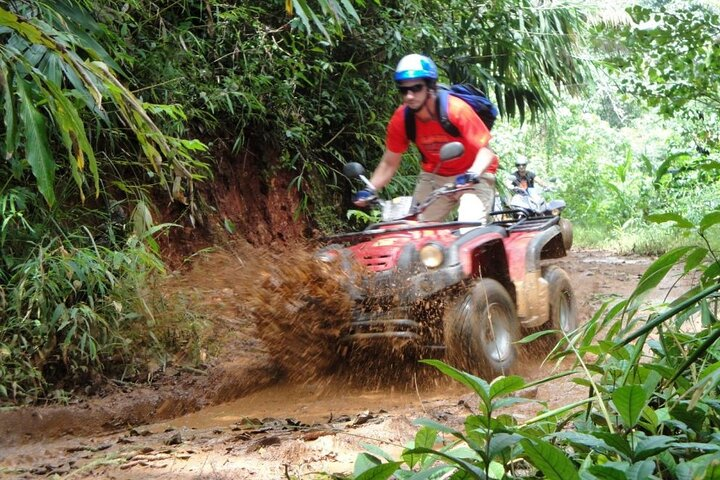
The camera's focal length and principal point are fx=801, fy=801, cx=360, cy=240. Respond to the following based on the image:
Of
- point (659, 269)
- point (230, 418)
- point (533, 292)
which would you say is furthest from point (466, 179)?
point (659, 269)

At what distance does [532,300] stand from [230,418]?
214 cm

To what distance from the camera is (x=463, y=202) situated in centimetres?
553

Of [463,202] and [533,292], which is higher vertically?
[463,202]

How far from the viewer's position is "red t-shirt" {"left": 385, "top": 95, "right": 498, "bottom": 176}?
555 centimetres

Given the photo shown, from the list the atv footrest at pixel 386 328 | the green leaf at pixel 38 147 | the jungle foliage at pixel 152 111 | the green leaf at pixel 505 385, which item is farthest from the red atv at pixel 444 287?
the green leaf at pixel 505 385

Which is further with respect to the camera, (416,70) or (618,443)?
(416,70)

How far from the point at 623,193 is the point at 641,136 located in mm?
8015

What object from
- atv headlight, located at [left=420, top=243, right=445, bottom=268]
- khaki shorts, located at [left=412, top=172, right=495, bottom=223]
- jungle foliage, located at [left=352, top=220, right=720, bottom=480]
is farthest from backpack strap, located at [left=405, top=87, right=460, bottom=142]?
jungle foliage, located at [left=352, top=220, right=720, bottom=480]

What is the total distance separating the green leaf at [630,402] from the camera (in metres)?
1.17

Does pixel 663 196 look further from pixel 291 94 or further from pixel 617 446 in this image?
pixel 617 446

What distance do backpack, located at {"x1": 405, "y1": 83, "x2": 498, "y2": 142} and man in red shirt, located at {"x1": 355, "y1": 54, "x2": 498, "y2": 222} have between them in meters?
0.03

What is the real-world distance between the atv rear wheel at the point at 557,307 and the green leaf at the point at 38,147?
378 centimetres

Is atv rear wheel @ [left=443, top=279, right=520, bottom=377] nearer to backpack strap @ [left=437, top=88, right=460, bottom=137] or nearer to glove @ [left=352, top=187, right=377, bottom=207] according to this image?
glove @ [left=352, top=187, right=377, bottom=207]

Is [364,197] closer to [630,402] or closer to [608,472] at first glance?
[630,402]
